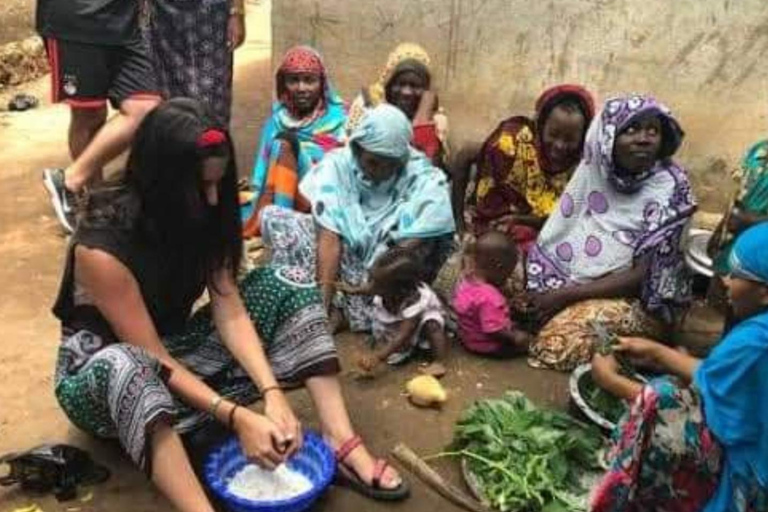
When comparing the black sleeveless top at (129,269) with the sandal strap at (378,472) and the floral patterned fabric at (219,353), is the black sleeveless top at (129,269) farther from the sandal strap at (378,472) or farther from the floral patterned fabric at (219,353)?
the sandal strap at (378,472)

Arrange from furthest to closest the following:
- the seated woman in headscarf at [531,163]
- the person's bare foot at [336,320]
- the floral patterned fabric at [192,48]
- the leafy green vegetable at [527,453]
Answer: the floral patterned fabric at [192,48], the seated woman in headscarf at [531,163], the person's bare foot at [336,320], the leafy green vegetable at [527,453]

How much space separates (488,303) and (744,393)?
1.59 meters

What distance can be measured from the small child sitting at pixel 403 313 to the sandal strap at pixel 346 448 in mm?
603

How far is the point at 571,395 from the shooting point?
323cm

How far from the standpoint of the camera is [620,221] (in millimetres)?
3828

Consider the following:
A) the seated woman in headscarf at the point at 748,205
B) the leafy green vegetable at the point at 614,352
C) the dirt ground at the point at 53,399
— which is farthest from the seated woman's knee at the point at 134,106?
the seated woman in headscarf at the point at 748,205

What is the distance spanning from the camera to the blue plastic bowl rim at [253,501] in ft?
8.87

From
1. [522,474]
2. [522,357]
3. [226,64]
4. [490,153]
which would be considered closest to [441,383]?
[522,357]

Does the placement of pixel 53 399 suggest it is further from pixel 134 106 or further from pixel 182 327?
pixel 134 106

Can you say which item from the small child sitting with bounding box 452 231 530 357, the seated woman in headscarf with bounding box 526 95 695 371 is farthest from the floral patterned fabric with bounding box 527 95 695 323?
the small child sitting with bounding box 452 231 530 357

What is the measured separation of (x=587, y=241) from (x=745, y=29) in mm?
1398

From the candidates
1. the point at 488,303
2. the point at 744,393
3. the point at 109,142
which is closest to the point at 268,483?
the point at 488,303

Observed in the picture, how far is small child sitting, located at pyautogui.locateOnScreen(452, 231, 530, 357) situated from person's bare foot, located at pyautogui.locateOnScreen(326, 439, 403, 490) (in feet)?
2.90

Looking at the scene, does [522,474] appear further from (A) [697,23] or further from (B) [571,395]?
(A) [697,23]
